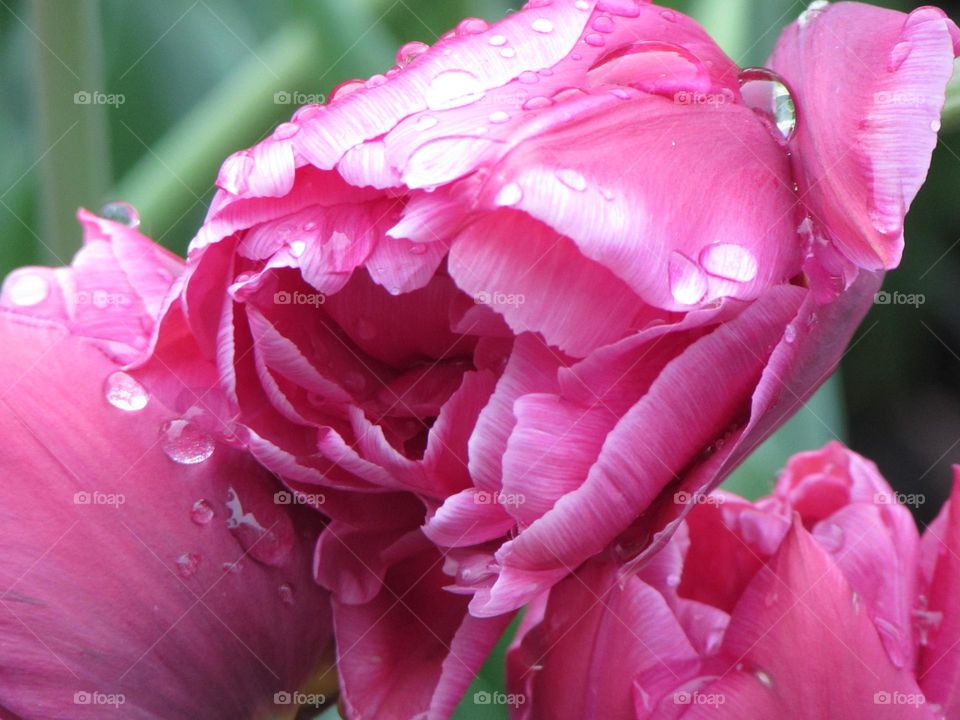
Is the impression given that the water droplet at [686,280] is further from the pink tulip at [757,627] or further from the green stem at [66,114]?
the green stem at [66,114]

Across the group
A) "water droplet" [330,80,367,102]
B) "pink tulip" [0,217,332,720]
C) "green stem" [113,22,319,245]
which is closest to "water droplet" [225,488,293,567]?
"pink tulip" [0,217,332,720]

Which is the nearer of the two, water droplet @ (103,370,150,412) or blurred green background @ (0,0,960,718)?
water droplet @ (103,370,150,412)

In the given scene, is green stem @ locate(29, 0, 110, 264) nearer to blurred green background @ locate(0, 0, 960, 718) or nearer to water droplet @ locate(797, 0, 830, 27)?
blurred green background @ locate(0, 0, 960, 718)

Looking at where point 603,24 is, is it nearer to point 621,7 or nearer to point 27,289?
point 621,7

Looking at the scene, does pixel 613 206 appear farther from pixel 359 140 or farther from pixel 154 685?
pixel 154 685

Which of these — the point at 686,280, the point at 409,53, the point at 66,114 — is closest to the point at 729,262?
the point at 686,280

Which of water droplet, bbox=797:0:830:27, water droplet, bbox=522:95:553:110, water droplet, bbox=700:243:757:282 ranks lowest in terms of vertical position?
water droplet, bbox=700:243:757:282
